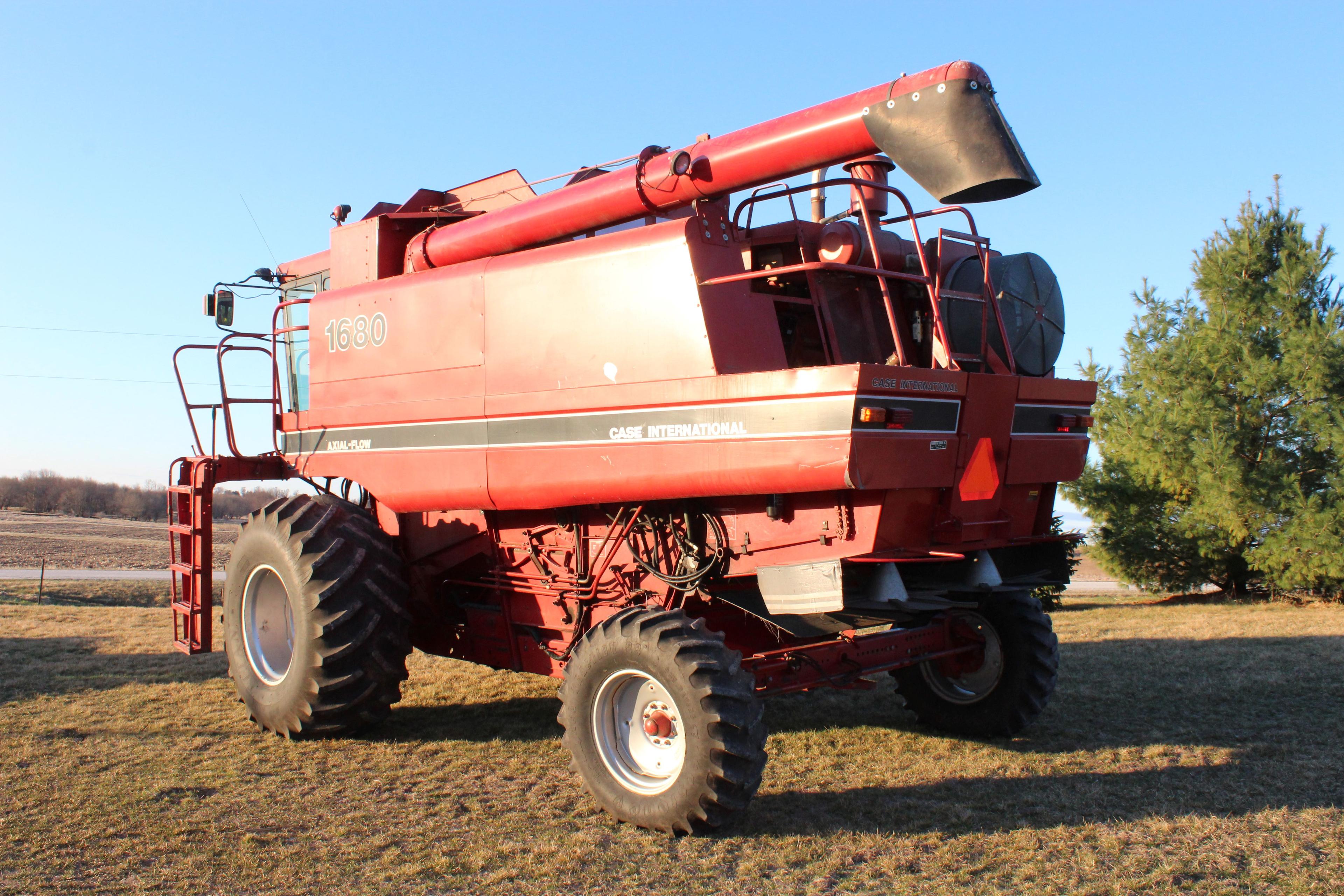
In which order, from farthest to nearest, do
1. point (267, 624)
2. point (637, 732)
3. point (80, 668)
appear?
point (80, 668)
point (267, 624)
point (637, 732)

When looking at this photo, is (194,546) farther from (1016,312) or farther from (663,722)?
(1016,312)

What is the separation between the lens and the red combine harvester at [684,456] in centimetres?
471

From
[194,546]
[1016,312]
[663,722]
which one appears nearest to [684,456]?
[663,722]

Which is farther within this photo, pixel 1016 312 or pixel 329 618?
pixel 329 618

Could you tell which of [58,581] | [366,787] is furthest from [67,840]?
[58,581]

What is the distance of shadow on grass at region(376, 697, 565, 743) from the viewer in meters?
6.67

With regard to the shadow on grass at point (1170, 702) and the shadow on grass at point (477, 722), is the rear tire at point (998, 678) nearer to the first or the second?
the shadow on grass at point (1170, 702)

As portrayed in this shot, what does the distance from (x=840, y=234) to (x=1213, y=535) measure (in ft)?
42.8

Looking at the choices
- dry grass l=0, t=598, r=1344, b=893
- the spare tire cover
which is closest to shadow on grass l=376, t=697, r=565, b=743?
dry grass l=0, t=598, r=1344, b=893

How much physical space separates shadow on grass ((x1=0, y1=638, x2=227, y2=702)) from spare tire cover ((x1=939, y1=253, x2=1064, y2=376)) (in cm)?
672

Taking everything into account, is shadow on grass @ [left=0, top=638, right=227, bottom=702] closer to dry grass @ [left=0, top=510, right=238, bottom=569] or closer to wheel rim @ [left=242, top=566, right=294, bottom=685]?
wheel rim @ [left=242, top=566, right=294, bottom=685]

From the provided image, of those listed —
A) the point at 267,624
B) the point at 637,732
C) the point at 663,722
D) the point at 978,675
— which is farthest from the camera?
the point at 267,624

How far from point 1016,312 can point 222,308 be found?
6.10m

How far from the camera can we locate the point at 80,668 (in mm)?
8555
